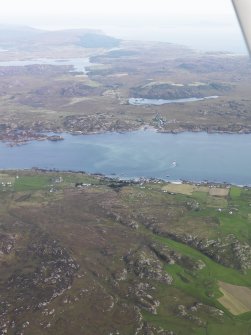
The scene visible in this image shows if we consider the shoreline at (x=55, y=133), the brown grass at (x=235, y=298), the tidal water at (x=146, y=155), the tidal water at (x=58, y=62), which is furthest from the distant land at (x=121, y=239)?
the tidal water at (x=58, y=62)

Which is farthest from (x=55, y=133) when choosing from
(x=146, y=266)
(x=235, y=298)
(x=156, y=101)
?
(x=235, y=298)

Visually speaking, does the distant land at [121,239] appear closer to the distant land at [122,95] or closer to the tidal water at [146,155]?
the tidal water at [146,155]

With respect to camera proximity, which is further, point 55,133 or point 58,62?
point 58,62

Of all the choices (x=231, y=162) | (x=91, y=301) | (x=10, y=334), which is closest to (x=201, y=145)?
(x=231, y=162)

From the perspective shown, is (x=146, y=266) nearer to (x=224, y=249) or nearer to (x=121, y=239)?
(x=121, y=239)

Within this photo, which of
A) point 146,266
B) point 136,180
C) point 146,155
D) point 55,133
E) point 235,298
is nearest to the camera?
point 235,298

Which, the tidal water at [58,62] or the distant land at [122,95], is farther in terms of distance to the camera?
the tidal water at [58,62]
